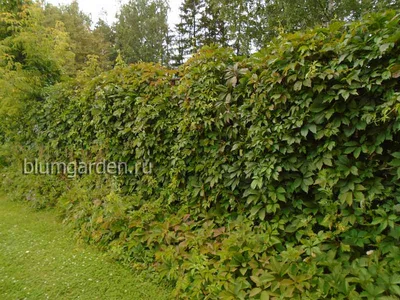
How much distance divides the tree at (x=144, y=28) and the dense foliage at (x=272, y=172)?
19052mm

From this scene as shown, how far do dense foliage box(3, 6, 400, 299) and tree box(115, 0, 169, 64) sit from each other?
1905 centimetres

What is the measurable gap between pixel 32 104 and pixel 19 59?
3.46ft

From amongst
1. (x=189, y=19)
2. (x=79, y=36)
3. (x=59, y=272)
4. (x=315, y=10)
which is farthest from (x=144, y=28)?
(x=59, y=272)

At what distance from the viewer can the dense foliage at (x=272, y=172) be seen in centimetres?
163

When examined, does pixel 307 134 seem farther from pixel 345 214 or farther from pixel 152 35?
pixel 152 35

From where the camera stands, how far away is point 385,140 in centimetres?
167

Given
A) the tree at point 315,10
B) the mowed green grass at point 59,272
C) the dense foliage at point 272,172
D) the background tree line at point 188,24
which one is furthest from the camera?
the background tree line at point 188,24

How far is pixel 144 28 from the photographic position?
20875 mm

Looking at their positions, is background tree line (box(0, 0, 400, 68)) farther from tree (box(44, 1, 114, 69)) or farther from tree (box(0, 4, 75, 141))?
tree (box(0, 4, 75, 141))

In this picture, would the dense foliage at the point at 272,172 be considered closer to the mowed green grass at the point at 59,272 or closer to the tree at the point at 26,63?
the mowed green grass at the point at 59,272

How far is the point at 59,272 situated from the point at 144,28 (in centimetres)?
2219

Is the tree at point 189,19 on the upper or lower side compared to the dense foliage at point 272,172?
upper

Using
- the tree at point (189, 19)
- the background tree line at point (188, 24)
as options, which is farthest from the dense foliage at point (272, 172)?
the tree at point (189, 19)

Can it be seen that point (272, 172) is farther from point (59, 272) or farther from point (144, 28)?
point (144, 28)
